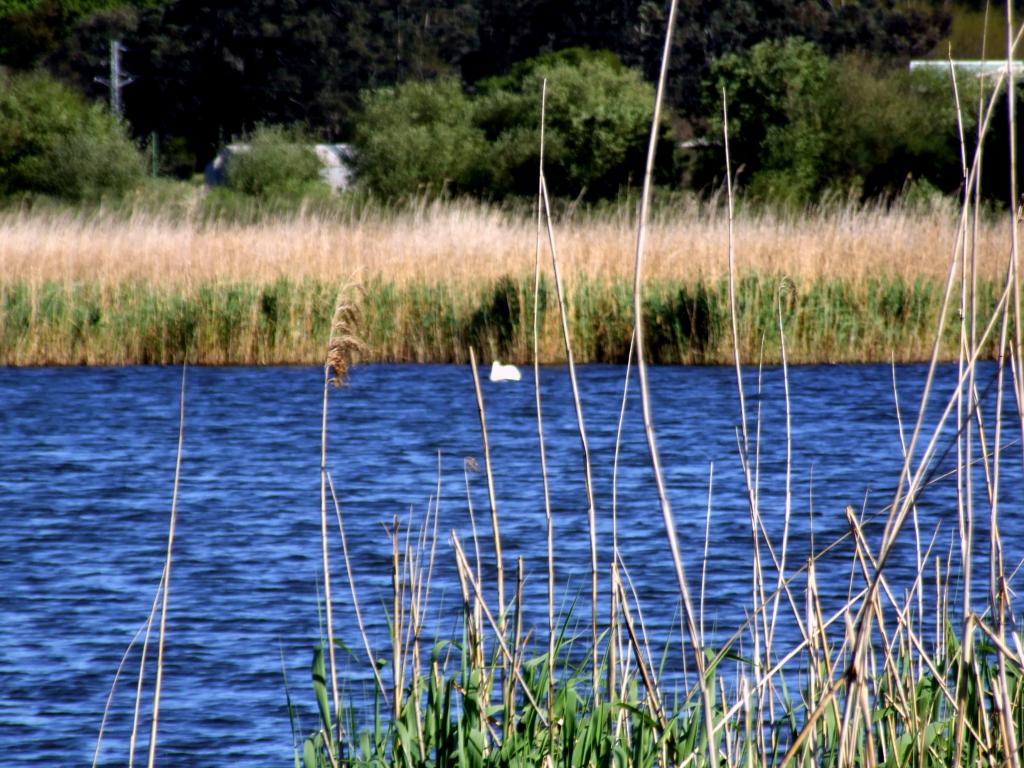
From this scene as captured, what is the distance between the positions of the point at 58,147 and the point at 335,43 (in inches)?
771

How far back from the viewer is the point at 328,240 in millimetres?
15094

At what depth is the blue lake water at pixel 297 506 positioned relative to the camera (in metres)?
4.98

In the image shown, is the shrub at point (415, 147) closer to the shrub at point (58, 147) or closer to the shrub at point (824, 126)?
the shrub at point (58, 147)

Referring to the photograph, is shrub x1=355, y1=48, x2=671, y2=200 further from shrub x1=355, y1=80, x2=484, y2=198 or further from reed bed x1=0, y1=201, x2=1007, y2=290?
reed bed x1=0, y1=201, x2=1007, y2=290

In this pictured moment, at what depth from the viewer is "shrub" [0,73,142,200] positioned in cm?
2566

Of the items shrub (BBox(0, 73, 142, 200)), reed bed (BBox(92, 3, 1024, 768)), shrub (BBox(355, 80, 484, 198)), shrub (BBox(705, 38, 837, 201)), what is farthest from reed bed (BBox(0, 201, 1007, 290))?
shrub (BBox(355, 80, 484, 198))

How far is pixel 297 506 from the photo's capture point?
8203 millimetres

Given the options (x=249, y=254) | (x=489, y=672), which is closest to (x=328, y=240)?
(x=249, y=254)

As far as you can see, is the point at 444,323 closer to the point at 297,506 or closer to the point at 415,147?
the point at 297,506

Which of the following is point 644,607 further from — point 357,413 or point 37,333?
point 37,333

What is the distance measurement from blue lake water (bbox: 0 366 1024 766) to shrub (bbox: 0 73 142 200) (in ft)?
40.8

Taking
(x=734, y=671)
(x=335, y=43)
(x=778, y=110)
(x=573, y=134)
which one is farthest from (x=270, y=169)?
(x=734, y=671)

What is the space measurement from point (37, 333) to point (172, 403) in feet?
7.28

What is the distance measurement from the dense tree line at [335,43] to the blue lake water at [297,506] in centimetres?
3037
